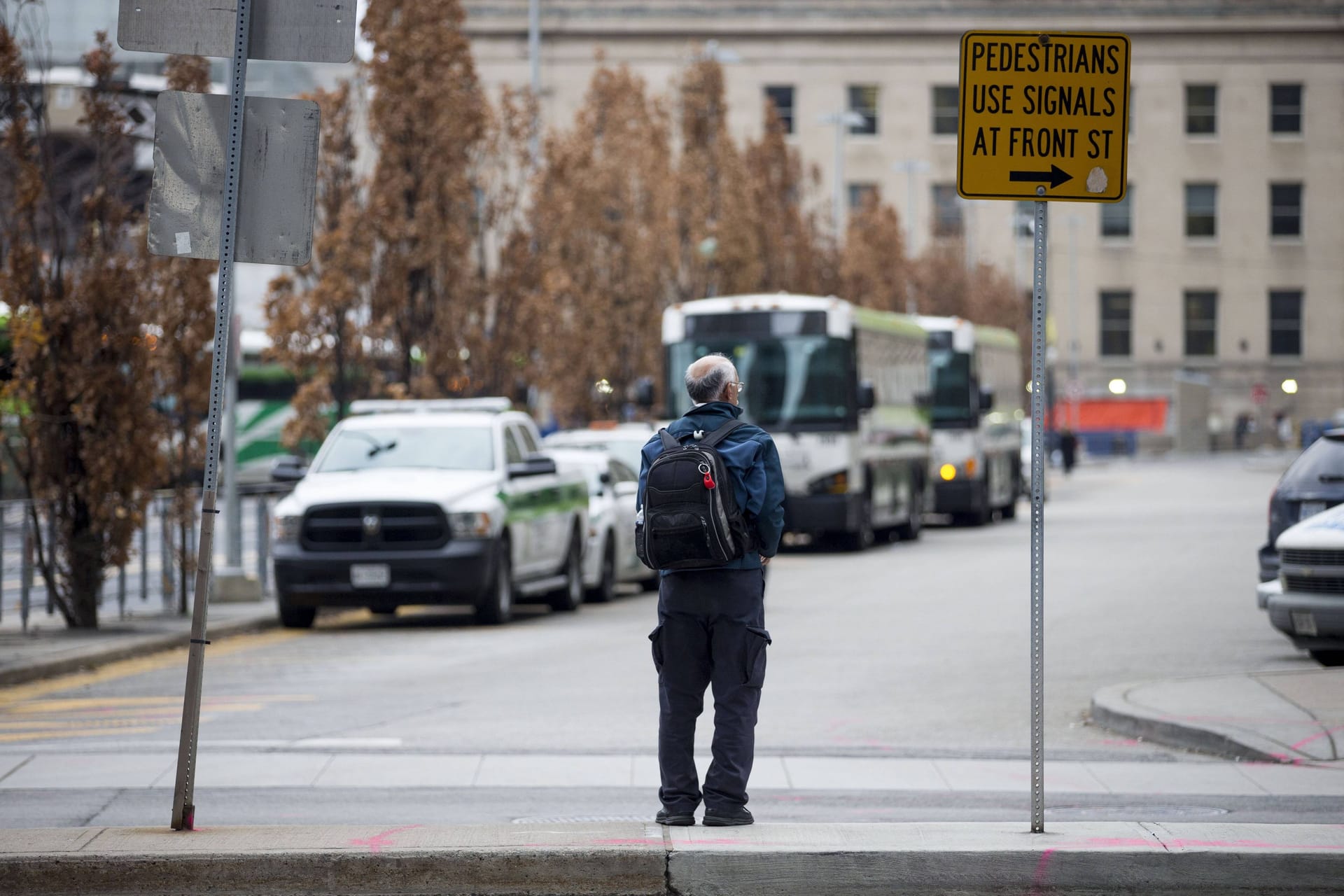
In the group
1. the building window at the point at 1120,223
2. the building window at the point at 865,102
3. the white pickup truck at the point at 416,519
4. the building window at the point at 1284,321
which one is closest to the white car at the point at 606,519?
the white pickup truck at the point at 416,519

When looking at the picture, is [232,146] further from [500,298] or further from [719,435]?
[500,298]

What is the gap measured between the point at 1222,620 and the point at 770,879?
12608 mm

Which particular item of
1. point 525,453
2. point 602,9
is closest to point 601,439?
point 525,453

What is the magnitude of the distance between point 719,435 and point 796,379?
2224 cm

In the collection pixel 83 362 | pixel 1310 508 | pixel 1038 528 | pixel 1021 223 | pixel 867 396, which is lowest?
pixel 1310 508

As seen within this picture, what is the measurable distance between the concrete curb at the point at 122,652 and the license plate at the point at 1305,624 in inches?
337

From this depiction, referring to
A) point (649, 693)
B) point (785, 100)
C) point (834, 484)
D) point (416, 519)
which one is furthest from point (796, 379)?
point (785, 100)

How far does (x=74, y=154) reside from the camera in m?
39.2

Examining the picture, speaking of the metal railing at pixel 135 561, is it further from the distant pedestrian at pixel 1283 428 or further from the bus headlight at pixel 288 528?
the distant pedestrian at pixel 1283 428

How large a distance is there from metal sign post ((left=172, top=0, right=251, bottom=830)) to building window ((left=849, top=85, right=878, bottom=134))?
3184 inches

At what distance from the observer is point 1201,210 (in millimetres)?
87188

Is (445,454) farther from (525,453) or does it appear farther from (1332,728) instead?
(1332,728)

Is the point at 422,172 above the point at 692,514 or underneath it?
above

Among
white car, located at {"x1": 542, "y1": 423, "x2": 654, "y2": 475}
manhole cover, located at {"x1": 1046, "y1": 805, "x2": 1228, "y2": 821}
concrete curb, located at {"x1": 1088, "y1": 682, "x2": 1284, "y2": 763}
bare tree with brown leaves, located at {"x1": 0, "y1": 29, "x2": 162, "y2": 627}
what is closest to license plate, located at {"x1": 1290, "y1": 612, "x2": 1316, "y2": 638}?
concrete curb, located at {"x1": 1088, "y1": 682, "x2": 1284, "y2": 763}
